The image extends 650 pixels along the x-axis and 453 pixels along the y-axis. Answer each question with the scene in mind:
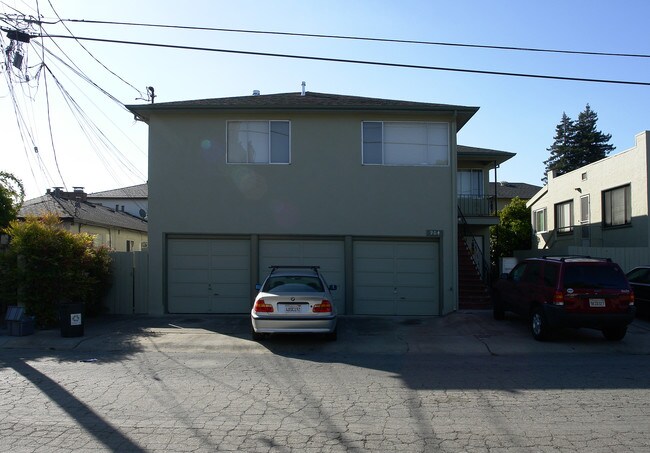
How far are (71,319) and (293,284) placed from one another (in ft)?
15.9

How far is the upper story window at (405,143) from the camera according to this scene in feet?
53.3

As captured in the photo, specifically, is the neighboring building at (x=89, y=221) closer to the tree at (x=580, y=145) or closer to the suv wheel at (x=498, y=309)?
the suv wheel at (x=498, y=309)

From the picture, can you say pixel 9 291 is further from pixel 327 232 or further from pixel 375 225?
pixel 375 225

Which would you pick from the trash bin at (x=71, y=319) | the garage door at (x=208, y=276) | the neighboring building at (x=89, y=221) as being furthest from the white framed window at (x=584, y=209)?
the trash bin at (x=71, y=319)

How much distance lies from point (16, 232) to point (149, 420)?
9.12 metres

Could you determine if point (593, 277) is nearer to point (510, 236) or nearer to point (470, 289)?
point (470, 289)

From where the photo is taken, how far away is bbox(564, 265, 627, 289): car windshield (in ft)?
36.9

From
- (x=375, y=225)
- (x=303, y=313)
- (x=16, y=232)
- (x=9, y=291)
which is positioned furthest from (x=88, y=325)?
(x=375, y=225)

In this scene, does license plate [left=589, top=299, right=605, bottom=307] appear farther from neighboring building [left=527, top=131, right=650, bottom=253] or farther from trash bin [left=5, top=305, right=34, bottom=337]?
trash bin [left=5, top=305, right=34, bottom=337]

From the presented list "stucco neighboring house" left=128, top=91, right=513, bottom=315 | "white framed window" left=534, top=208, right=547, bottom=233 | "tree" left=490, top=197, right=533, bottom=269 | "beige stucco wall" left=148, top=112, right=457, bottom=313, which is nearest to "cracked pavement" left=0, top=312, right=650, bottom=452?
"stucco neighboring house" left=128, top=91, right=513, bottom=315

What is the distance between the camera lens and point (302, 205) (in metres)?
16.0

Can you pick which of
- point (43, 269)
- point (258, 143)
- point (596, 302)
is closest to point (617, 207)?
point (596, 302)

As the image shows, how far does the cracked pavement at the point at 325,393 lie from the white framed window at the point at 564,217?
1451 centimetres

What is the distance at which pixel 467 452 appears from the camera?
5.18 meters
